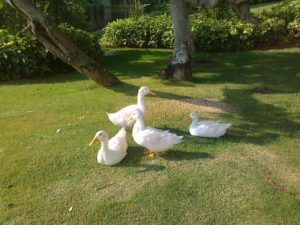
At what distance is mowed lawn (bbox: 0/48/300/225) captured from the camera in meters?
4.30

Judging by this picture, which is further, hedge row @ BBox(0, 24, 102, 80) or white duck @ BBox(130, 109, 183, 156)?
hedge row @ BBox(0, 24, 102, 80)

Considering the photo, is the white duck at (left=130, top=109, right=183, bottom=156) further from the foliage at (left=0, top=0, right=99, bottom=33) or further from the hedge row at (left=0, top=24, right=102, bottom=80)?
the foliage at (left=0, top=0, right=99, bottom=33)

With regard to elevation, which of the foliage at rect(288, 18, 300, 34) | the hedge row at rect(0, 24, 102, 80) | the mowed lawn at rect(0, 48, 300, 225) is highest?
the foliage at rect(288, 18, 300, 34)

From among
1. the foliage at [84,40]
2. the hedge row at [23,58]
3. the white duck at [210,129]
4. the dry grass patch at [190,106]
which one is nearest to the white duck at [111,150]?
the white duck at [210,129]

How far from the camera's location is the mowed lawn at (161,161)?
4301mm

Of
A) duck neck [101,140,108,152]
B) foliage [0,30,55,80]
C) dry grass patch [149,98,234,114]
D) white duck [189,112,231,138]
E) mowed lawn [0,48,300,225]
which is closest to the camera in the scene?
mowed lawn [0,48,300,225]

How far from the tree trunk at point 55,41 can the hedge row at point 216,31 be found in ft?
17.7

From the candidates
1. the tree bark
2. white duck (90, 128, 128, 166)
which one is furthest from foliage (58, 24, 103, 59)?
white duck (90, 128, 128, 166)

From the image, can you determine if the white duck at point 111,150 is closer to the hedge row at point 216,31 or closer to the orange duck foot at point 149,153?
the orange duck foot at point 149,153

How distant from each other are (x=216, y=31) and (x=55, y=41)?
6523 mm

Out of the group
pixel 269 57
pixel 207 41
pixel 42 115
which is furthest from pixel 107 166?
pixel 207 41

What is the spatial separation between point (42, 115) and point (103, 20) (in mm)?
20582

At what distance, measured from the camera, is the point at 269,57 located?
11.4 m

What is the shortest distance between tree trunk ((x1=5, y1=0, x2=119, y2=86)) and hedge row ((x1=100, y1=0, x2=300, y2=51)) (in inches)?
213
